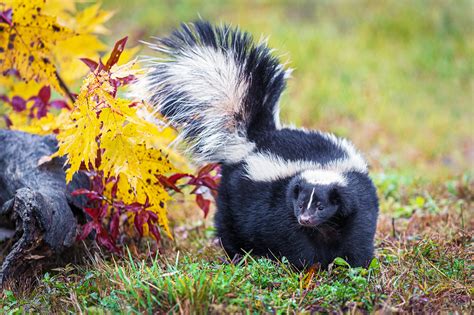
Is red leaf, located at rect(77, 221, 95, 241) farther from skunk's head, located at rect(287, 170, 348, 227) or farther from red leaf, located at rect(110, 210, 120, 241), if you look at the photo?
skunk's head, located at rect(287, 170, 348, 227)

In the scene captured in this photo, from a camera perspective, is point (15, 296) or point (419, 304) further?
point (15, 296)

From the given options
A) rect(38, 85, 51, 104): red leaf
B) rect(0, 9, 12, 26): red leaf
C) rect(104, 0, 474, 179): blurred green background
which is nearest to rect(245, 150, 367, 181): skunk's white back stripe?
rect(38, 85, 51, 104): red leaf

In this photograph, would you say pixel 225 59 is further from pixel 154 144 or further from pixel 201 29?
pixel 154 144

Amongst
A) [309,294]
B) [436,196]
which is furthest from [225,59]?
[436,196]

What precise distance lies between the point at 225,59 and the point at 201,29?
30 cm

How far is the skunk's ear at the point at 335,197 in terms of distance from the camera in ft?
13.4

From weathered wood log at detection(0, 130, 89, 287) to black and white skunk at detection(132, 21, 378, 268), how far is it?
2.97 ft

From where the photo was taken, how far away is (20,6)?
4.67 meters

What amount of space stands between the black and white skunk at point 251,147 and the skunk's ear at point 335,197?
0.41 ft

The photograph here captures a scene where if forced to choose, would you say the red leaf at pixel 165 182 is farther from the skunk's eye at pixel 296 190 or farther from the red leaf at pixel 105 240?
the skunk's eye at pixel 296 190

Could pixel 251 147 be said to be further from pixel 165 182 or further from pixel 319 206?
pixel 319 206

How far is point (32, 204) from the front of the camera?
409 cm

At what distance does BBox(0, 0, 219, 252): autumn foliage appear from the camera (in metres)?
3.98

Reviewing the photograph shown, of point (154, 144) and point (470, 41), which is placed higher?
point (470, 41)
